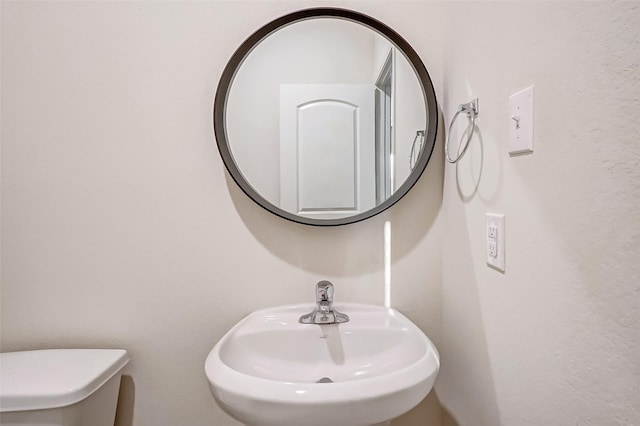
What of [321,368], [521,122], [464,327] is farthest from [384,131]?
[321,368]

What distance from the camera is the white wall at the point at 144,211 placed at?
3.68ft

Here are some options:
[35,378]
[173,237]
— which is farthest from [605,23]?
[35,378]

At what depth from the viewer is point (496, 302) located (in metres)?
0.81

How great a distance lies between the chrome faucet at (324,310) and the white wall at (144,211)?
10 cm

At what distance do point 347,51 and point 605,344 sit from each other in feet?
3.11

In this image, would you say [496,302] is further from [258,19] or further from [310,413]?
[258,19]

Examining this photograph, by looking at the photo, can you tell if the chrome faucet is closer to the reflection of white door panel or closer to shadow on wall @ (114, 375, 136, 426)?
the reflection of white door panel

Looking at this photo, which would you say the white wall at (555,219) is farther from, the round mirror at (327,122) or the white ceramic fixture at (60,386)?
the white ceramic fixture at (60,386)

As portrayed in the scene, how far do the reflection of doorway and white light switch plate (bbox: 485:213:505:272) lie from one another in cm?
34

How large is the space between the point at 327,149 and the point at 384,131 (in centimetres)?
18

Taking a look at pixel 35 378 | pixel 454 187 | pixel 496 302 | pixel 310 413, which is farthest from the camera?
pixel 454 187

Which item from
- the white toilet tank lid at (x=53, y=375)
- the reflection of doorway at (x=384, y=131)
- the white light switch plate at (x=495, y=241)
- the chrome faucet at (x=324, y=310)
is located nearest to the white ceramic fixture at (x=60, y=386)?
the white toilet tank lid at (x=53, y=375)

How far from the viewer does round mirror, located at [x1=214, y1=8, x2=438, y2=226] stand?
111 centimetres

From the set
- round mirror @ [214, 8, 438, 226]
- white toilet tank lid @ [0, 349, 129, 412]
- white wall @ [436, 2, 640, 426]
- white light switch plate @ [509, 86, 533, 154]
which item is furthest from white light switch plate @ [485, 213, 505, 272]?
white toilet tank lid @ [0, 349, 129, 412]
